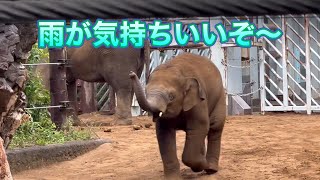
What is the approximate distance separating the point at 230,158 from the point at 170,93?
1445mm

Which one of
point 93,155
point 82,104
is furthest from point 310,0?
point 82,104

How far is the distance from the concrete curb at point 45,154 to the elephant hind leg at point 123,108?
2.81 metres

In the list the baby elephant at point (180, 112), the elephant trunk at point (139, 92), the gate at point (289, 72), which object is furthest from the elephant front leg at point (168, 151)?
the gate at point (289, 72)

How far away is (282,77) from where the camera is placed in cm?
1279

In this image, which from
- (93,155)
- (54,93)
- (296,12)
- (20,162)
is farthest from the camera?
(54,93)

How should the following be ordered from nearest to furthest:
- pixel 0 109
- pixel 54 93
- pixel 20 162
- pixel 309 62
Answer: pixel 0 109
pixel 20 162
pixel 54 93
pixel 309 62

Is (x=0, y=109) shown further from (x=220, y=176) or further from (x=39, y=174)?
(x=220, y=176)

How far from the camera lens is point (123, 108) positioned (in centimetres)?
1044

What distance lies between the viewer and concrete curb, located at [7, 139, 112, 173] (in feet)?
20.6

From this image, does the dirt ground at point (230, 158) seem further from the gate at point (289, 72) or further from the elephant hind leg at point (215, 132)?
the gate at point (289, 72)

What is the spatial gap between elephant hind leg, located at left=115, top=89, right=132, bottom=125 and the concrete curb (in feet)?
9.23

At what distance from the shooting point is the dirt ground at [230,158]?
5.80 metres

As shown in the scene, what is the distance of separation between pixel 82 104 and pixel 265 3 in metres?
13.1

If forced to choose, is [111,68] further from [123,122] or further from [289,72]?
[289,72]
